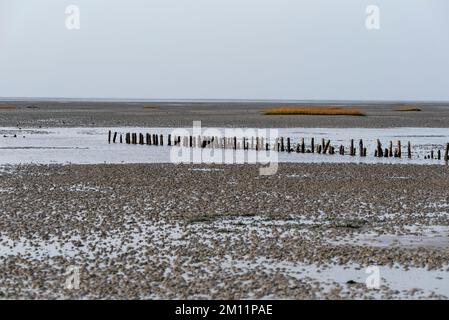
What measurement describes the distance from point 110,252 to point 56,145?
3353 centimetres

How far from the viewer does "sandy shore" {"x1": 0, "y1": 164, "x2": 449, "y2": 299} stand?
12773mm

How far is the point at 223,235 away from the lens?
1722 cm

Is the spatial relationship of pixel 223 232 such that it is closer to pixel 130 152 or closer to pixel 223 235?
pixel 223 235

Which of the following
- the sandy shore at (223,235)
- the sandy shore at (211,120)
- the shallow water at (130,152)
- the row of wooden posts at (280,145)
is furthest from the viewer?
the sandy shore at (211,120)

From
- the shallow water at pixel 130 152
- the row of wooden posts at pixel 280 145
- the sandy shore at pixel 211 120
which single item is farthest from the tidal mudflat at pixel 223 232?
the sandy shore at pixel 211 120

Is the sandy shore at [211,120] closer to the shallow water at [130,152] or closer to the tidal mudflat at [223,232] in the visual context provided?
the shallow water at [130,152]

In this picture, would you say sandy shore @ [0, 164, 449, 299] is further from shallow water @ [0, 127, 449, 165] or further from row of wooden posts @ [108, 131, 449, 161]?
row of wooden posts @ [108, 131, 449, 161]

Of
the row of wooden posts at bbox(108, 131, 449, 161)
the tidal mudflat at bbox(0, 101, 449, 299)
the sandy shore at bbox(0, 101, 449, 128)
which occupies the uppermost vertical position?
the tidal mudflat at bbox(0, 101, 449, 299)

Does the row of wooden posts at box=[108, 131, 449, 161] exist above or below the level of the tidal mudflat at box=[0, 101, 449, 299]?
below

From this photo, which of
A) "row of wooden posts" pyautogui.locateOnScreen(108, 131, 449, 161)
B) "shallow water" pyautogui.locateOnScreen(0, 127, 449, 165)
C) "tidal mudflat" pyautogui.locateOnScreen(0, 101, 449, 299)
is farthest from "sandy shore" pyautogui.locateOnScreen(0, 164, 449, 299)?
"row of wooden posts" pyautogui.locateOnScreen(108, 131, 449, 161)

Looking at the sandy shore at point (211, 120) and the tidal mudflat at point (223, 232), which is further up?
the tidal mudflat at point (223, 232)

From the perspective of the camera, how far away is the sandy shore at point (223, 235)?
41.9ft

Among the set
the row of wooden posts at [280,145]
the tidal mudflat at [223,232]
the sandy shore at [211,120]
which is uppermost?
the tidal mudflat at [223,232]

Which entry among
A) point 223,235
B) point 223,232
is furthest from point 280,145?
point 223,235
